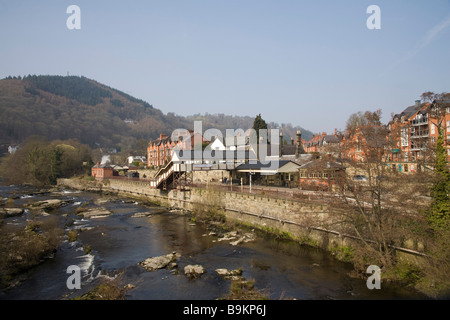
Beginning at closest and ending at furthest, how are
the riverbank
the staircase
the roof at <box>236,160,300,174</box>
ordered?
the riverbank < the roof at <box>236,160,300,174</box> < the staircase

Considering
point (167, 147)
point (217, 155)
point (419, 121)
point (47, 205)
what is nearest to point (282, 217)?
point (217, 155)

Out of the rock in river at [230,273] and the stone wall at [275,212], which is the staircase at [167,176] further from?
the rock in river at [230,273]

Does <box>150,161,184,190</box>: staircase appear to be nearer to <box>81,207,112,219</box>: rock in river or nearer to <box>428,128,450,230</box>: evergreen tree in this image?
<box>81,207,112,219</box>: rock in river

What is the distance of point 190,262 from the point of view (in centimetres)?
1869

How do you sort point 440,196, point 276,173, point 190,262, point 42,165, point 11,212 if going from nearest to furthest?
point 440,196 < point 190,262 < point 11,212 < point 276,173 < point 42,165

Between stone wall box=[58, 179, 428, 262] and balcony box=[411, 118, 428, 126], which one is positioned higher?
balcony box=[411, 118, 428, 126]

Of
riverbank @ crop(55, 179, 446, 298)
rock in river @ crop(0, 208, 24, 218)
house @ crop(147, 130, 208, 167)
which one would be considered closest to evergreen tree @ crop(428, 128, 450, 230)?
riverbank @ crop(55, 179, 446, 298)

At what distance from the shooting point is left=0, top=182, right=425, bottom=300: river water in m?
14.1

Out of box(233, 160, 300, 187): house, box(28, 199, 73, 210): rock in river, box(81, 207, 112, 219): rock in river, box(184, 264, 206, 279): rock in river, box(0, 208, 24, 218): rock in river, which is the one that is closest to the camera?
box(184, 264, 206, 279): rock in river

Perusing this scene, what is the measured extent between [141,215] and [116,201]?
1448 cm

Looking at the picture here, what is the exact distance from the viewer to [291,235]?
22844 mm

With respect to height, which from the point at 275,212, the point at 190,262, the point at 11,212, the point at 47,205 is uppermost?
the point at 275,212

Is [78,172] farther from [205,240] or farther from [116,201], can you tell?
[205,240]

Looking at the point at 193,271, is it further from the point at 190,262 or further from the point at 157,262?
the point at 157,262
